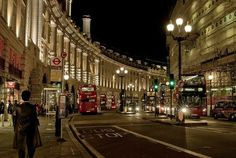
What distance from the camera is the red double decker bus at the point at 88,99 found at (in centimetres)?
5472

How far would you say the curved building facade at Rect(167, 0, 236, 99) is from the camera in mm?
48469

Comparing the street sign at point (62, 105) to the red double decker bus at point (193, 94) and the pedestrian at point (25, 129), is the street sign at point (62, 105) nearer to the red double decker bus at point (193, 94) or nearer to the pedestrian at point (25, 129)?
the pedestrian at point (25, 129)

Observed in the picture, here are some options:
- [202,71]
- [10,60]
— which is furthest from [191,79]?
[202,71]

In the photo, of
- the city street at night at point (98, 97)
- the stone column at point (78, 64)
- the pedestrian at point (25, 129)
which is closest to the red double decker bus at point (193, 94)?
the city street at night at point (98, 97)

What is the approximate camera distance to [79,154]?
12.8 meters

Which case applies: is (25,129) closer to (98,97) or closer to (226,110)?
(226,110)

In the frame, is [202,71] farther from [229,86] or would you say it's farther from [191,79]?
[191,79]

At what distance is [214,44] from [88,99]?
713 inches

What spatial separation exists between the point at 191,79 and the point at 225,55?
13.4 meters

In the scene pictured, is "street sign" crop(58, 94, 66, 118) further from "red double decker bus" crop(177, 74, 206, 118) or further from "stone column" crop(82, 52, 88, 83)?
"stone column" crop(82, 52, 88, 83)

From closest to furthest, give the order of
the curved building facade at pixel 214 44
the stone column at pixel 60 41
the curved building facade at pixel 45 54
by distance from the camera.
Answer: the curved building facade at pixel 45 54 → the curved building facade at pixel 214 44 → the stone column at pixel 60 41

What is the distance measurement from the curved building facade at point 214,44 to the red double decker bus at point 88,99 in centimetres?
1426

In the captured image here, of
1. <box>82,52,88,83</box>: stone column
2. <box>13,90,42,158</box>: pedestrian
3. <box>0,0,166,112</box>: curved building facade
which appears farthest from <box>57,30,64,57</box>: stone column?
<box>13,90,42,158</box>: pedestrian

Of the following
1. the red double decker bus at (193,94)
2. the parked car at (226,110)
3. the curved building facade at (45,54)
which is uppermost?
the curved building facade at (45,54)
